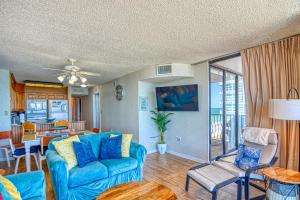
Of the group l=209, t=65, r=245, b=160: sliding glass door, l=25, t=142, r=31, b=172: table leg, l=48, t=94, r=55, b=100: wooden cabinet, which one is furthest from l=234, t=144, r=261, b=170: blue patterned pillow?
l=48, t=94, r=55, b=100: wooden cabinet

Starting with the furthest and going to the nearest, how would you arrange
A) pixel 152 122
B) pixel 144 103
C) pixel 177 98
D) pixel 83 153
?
1. pixel 152 122
2. pixel 144 103
3. pixel 177 98
4. pixel 83 153

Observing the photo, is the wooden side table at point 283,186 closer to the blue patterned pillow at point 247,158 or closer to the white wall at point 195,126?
the blue patterned pillow at point 247,158

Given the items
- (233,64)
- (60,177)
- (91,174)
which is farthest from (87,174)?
(233,64)

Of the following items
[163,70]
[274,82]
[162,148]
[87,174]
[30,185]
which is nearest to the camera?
[30,185]

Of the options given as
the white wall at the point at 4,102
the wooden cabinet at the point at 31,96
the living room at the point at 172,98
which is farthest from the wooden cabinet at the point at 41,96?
the white wall at the point at 4,102

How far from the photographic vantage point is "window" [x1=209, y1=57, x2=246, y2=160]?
4070 millimetres

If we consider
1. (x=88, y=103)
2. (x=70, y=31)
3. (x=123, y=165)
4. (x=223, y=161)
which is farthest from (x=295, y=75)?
(x=88, y=103)

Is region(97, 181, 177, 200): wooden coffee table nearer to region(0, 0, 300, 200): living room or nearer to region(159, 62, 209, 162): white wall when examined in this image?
region(0, 0, 300, 200): living room

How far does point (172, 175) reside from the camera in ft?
10.5

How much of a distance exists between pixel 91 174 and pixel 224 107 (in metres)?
3.50

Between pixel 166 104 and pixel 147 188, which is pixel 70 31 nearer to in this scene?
pixel 147 188

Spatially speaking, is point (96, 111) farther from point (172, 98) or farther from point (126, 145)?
point (126, 145)

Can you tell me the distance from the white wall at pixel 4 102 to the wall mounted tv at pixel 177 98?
13.4ft

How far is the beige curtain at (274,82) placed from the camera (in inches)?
96.7
